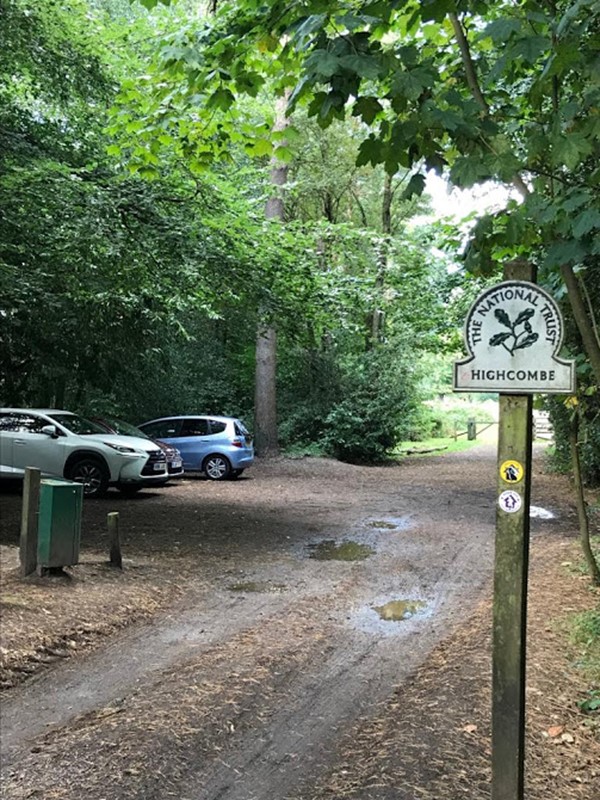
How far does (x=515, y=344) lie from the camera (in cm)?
313

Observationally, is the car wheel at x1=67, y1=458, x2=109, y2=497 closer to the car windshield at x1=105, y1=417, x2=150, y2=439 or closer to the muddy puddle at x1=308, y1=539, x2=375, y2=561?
the car windshield at x1=105, y1=417, x2=150, y2=439

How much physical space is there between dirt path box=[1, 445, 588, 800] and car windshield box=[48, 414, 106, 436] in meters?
3.34

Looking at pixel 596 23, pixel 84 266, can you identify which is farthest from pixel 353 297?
pixel 596 23


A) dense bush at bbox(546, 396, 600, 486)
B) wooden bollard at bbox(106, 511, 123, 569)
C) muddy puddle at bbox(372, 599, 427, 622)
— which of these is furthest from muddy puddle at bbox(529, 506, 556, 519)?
wooden bollard at bbox(106, 511, 123, 569)

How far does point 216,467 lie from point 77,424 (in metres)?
4.64

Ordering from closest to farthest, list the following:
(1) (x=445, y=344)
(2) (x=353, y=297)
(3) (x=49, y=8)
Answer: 1. (3) (x=49, y=8)
2. (2) (x=353, y=297)
3. (1) (x=445, y=344)

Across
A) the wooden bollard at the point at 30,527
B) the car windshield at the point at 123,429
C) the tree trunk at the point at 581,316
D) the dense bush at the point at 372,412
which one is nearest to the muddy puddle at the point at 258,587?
the wooden bollard at the point at 30,527

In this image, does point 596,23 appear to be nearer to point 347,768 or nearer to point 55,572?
point 347,768

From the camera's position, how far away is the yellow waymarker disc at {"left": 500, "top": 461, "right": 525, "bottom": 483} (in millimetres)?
3127

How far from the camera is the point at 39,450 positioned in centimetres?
1454

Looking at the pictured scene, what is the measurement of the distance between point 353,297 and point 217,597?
283 inches

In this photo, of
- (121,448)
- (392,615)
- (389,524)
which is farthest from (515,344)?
(121,448)

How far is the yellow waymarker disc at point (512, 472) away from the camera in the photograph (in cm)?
313

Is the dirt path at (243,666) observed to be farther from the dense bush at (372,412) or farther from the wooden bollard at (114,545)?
the dense bush at (372,412)
